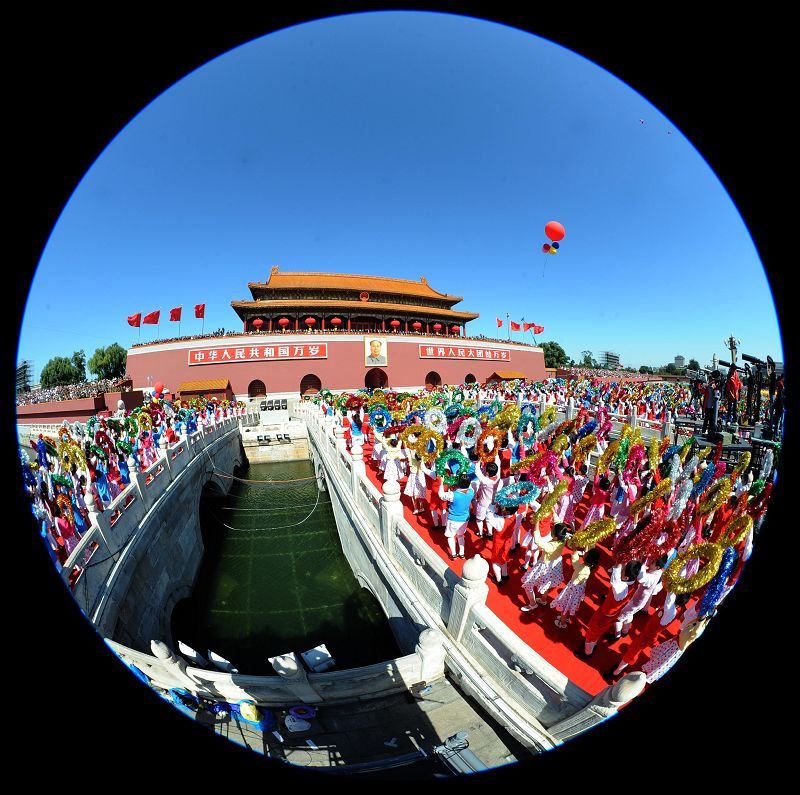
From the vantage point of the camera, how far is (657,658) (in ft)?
8.87

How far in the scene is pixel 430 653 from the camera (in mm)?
2979

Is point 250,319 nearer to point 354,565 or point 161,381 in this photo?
point 161,381

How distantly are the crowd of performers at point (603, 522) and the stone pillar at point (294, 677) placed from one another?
6.98ft

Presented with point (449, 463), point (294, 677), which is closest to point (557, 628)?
point (449, 463)

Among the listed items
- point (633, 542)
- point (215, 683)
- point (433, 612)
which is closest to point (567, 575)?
point (633, 542)

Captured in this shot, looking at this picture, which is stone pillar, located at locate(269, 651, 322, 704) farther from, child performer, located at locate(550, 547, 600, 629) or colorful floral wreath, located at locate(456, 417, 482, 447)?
colorful floral wreath, located at locate(456, 417, 482, 447)

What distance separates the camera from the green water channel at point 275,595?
5.68m

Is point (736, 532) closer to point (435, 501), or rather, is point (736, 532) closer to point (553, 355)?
point (435, 501)

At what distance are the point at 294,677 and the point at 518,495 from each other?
2.97 metres

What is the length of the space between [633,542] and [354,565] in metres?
5.62

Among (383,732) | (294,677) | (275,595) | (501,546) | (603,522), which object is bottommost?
(275,595)

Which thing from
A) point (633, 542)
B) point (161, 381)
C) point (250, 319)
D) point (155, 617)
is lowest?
point (155, 617)

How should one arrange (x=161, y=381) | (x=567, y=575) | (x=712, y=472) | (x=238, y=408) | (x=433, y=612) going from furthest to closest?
(x=161, y=381)
(x=238, y=408)
(x=712, y=472)
(x=567, y=575)
(x=433, y=612)

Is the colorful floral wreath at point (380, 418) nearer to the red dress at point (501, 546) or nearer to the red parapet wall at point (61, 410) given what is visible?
the red dress at point (501, 546)
